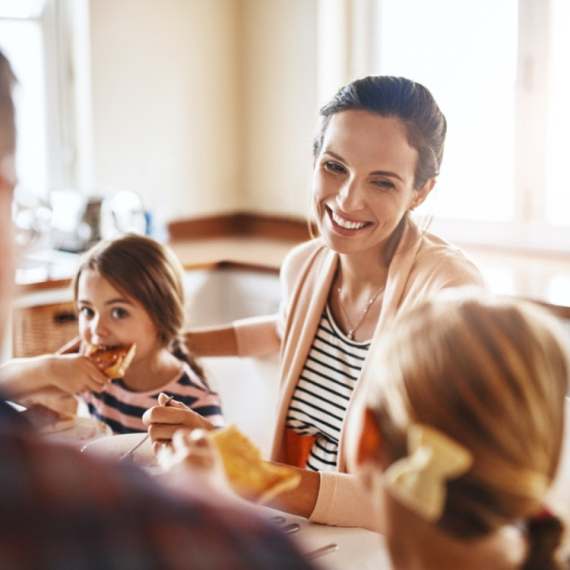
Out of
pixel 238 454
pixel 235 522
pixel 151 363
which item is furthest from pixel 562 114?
pixel 235 522

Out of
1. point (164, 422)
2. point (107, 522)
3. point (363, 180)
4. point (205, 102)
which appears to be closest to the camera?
point (107, 522)

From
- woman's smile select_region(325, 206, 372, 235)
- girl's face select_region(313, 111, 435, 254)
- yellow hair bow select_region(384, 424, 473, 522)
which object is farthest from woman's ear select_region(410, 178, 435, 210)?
yellow hair bow select_region(384, 424, 473, 522)

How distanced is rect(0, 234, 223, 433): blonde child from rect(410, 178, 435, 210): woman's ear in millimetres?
537

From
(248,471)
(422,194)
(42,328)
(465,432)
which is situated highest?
(422,194)

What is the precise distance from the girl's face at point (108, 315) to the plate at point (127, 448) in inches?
16.2

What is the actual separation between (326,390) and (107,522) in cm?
114

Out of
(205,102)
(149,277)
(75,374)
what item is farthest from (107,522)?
(205,102)

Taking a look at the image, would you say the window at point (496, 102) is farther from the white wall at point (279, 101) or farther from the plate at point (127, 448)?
the plate at point (127, 448)

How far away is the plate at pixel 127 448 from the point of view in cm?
125

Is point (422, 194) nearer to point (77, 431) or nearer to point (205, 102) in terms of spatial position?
point (77, 431)

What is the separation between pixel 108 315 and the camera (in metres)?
1.70

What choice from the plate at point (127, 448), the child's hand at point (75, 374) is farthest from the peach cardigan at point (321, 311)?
the child's hand at point (75, 374)

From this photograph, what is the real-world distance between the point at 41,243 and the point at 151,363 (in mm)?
1157

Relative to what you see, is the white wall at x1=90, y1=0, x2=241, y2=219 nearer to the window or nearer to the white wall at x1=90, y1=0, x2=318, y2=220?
the white wall at x1=90, y1=0, x2=318, y2=220
